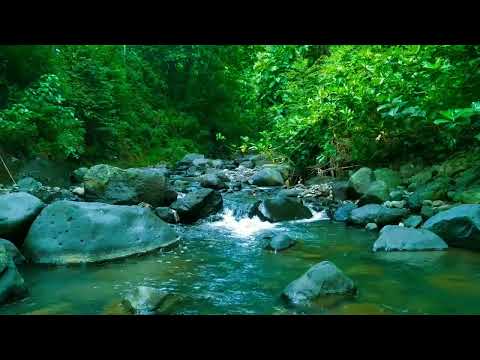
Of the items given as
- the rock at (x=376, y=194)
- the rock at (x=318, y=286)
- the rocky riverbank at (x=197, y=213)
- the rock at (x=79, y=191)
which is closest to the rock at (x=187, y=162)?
the rocky riverbank at (x=197, y=213)

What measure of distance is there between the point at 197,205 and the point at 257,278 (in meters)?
3.65

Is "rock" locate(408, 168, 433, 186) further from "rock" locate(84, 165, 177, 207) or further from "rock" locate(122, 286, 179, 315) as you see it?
"rock" locate(122, 286, 179, 315)

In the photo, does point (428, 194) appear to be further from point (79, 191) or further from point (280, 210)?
point (79, 191)

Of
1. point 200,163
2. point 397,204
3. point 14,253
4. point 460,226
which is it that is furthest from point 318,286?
point 200,163

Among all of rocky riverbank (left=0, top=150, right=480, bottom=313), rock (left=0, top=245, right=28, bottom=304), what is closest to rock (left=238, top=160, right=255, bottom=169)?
rocky riverbank (left=0, top=150, right=480, bottom=313)

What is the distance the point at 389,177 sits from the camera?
33.2 ft

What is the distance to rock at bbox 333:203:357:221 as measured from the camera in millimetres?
8957

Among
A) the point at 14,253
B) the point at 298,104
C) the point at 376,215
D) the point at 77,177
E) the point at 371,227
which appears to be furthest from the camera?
the point at 77,177

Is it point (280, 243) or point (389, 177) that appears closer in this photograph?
point (280, 243)

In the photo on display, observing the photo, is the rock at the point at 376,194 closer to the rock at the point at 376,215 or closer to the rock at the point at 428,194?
the rock at the point at 376,215

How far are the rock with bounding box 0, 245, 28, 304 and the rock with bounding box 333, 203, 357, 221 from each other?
230 inches

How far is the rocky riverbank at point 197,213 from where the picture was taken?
6.19 m
